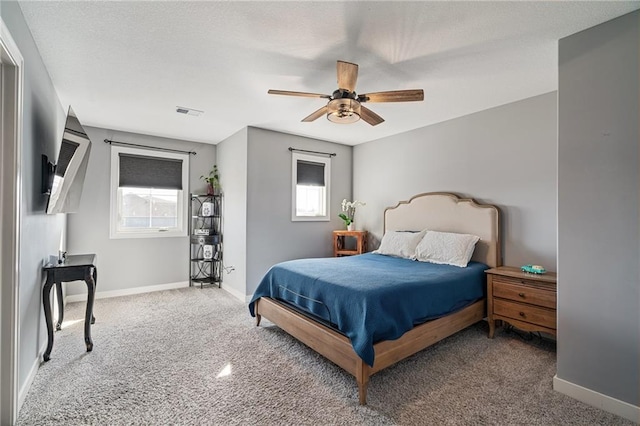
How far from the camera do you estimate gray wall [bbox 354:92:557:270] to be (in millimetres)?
3127

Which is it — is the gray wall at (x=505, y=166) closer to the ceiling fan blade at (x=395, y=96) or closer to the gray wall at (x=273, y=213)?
the gray wall at (x=273, y=213)

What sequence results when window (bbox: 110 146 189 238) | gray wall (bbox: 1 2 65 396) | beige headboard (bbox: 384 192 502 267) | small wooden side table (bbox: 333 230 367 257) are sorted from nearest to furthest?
gray wall (bbox: 1 2 65 396) < beige headboard (bbox: 384 192 502 267) < window (bbox: 110 146 189 238) < small wooden side table (bbox: 333 230 367 257)

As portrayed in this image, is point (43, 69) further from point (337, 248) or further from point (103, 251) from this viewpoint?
point (337, 248)

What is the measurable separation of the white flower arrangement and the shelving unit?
7.31 feet

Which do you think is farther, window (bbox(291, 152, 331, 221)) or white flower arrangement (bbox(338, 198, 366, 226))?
white flower arrangement (bbox(338, 198, 366, 226))

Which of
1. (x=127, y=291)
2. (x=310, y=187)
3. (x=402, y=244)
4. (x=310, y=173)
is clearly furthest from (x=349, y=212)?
(x=127, y=291)

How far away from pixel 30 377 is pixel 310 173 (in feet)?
13.2

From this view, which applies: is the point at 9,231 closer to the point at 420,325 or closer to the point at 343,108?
the point at 343,108

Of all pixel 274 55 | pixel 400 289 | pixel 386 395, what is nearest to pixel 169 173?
pixel 274 55

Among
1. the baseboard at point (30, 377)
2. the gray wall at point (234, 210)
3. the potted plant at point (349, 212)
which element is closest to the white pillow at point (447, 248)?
the potted plant at point (349, 212)

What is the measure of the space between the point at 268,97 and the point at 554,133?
308 centimetres

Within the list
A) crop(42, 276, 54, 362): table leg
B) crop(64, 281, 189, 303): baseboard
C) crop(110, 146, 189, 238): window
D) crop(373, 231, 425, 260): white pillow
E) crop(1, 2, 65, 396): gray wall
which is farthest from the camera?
crop(110, 146, 189, 238): window

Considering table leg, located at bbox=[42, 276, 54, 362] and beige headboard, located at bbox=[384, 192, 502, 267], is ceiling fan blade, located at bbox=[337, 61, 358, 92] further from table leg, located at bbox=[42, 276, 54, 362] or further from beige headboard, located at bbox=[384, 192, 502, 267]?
table leg, located at bbox=[42, 276, 54, 362]

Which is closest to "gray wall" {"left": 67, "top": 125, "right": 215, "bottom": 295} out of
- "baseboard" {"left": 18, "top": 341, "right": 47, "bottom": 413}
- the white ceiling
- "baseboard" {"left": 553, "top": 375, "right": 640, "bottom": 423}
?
the white ceiling
